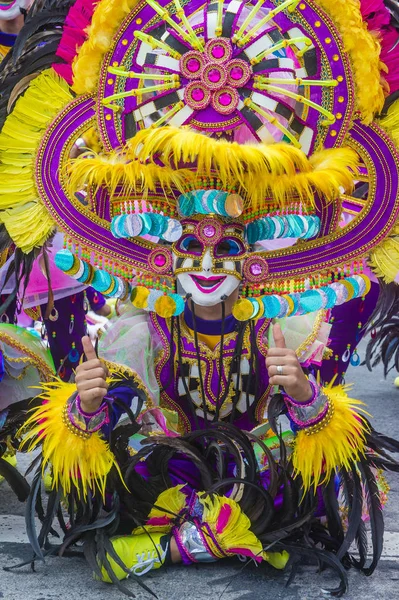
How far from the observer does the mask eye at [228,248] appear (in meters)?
2.64

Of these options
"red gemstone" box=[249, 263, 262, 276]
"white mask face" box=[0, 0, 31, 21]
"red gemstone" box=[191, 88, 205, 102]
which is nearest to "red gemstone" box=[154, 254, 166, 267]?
"red gemstone" box=[249, 263, 262, 276]

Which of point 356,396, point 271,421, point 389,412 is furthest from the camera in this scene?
point 356,396

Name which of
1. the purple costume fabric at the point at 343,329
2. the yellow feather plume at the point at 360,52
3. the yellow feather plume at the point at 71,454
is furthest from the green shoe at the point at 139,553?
the yellow feather plume at the point at 360,52

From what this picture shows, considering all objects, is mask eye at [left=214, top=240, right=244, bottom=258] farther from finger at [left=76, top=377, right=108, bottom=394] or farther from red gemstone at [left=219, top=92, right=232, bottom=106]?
finger at [left=76, top=377, right=108, bottom=394]

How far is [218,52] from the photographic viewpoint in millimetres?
2473

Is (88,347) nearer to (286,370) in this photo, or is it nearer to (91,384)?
(91,384)

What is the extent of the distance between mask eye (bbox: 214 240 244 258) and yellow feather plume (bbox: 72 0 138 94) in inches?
23.0

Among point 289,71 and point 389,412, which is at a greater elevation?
point 289,71

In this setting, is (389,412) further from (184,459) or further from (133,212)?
(133,212)

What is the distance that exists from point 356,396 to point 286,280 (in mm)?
2415

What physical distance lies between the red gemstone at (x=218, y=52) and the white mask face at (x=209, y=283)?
54cm

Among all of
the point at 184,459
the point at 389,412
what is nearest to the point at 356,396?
the point at 389,412

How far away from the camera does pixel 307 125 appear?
2572 millimetres

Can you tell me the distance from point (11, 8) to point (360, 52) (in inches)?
63.9
